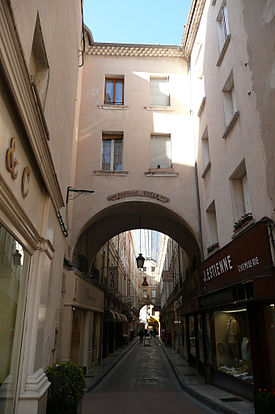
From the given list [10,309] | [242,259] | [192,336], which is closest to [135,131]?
[242,259]

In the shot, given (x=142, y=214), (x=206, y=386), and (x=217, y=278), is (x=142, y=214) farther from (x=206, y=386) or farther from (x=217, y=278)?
(x=206, y=386)

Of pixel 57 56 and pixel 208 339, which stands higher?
pixel 57 56

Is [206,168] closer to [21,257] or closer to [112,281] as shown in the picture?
[21,257]

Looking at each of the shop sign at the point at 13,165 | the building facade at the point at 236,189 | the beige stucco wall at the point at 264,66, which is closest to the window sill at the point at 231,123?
the building facade at the point at 236,189

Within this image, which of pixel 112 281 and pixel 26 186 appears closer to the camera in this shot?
pixel 26 186

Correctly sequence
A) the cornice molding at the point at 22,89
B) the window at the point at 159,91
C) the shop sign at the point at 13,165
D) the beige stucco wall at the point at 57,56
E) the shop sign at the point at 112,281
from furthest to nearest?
1. the shop sign at the point at 112,281
2. the window at the point at 159,91
3. the beige stucco wall at the point at 57,56
4. the shop sign at the point at 13,165
5. the cornice molding at the point at 22,89

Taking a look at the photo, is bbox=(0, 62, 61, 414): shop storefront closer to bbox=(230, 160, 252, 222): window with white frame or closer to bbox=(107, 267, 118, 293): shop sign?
bbox=(230, 160, 252, 222): window with white frame

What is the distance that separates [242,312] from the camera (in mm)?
8320

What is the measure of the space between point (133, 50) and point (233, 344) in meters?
12.2

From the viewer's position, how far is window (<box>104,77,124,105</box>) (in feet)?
45.6

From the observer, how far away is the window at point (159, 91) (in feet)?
45.6

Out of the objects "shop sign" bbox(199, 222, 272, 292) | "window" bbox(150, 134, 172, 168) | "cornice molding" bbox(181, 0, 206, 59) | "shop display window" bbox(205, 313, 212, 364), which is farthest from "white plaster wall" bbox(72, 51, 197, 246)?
"shop display window" bbox(205, 313, 212, 364)

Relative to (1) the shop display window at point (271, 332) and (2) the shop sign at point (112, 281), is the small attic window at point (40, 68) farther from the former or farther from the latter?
(2) the shop sign at point (112, 281)

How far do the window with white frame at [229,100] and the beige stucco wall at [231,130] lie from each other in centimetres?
18
